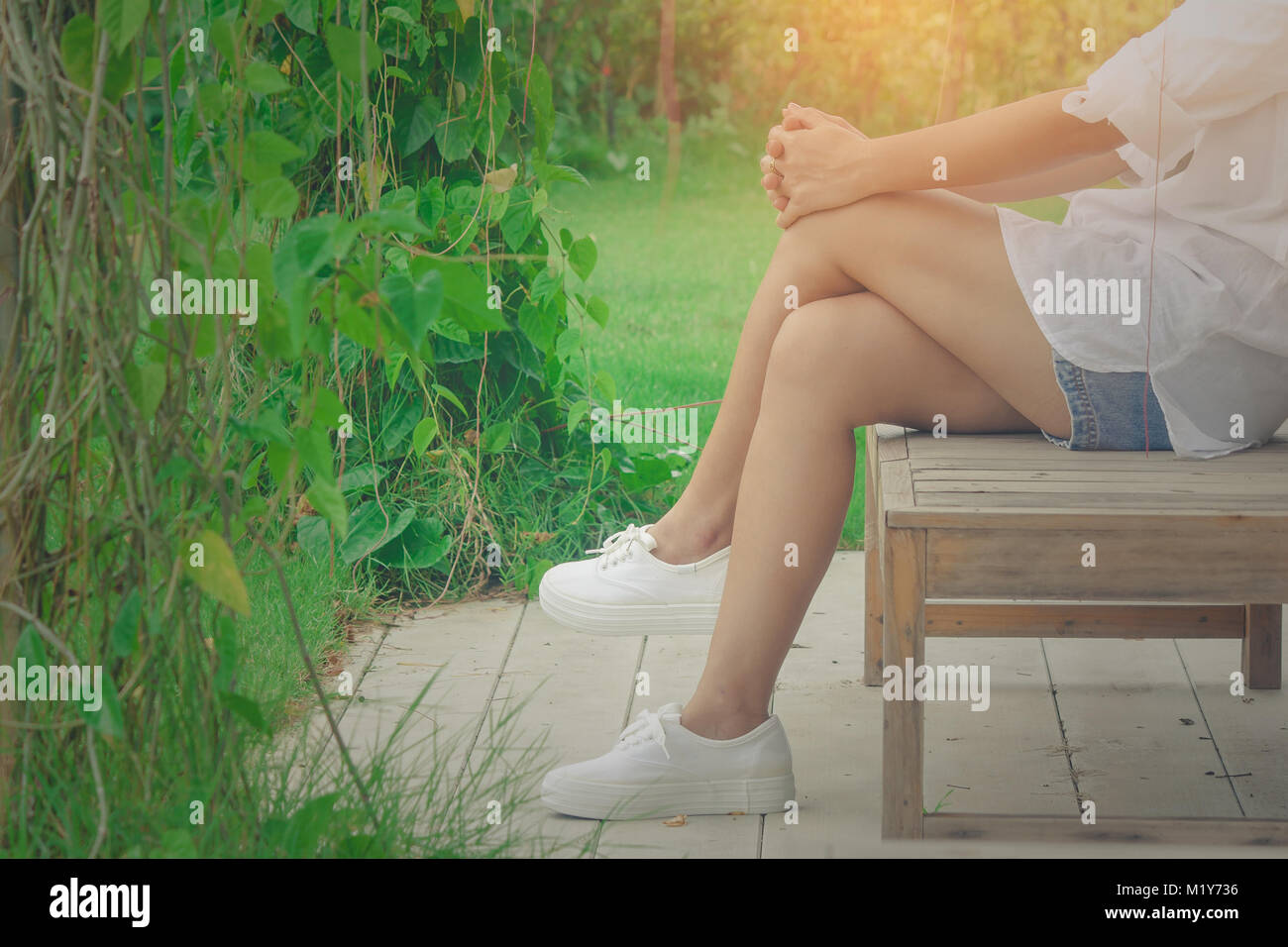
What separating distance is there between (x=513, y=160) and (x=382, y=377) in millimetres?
460

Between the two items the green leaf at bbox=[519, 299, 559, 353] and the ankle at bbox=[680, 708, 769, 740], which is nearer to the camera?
the ankle at bbox=[680, 708, 769, 740]

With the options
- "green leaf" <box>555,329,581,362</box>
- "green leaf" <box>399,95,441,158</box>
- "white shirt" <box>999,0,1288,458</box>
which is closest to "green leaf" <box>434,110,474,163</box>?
"green leaf" <box>399,95,441,158</box>

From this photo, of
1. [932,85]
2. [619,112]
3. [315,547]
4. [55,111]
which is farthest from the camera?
[619,112]

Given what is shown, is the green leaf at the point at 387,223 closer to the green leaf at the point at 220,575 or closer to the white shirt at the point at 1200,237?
the green leaf at the point at 220,575

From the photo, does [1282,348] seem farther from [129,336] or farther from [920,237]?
[129,336]

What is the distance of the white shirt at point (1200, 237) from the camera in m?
1.52

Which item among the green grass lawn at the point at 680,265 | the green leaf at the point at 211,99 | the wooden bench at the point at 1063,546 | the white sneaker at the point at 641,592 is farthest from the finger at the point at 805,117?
the green grass lawn at the point at 680,265

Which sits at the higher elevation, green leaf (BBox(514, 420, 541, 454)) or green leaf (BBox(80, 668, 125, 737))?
green leaf (BBox(514, 420, 541, 454))

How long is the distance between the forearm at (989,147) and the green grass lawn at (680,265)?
130cm

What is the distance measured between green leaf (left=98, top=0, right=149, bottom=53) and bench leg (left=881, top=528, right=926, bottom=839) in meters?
0.82

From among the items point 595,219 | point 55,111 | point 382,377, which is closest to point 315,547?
point 382,377

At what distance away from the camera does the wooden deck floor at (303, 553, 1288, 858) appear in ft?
5.29

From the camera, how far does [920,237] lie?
1.63 metres

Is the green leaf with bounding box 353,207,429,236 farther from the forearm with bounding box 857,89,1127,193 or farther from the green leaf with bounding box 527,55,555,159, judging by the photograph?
the green leaf with bounding box 527,55,555,159
